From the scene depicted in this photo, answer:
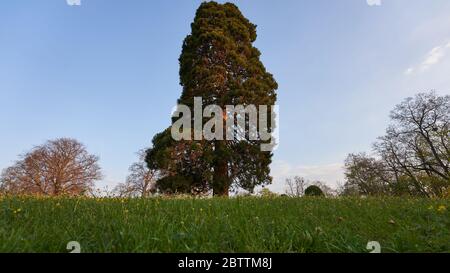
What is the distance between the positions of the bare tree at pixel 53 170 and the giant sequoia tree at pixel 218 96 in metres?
24.3

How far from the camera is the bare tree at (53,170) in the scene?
145 ft

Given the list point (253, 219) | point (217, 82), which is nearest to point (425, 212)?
point (253, 219)

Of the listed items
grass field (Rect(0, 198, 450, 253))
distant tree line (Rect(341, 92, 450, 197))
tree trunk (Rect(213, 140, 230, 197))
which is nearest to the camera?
grass field (Rect(0, 198, 450, 253))

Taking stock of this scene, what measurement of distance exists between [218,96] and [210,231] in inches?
824

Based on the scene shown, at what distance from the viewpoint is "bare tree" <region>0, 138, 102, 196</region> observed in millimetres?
44188

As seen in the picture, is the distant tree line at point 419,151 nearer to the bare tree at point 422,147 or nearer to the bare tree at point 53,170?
the bare tree at point 422,147

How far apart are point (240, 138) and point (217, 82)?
13.8 ft

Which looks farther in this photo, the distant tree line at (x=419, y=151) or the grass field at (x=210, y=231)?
the distant tree line at (x=419, y=151)

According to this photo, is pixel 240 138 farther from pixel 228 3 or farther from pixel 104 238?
pixel 104 238

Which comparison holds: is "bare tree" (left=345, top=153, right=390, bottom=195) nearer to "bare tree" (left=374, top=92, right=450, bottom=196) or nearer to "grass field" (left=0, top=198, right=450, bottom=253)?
"bare tree" (left=374, top=92, right=450, bottom=196)

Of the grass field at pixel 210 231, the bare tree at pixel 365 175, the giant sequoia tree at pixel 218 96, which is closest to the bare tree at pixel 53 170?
the giant sequoia tree at pixel 218 96

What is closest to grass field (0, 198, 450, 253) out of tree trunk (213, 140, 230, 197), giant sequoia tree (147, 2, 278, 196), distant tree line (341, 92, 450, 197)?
giant sequoia tree (147, 2, 278, 196)

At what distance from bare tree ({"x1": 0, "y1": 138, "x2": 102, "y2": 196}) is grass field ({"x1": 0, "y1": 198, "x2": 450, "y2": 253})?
41.1 metres

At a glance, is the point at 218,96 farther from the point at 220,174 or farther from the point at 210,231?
the point at 210,231
